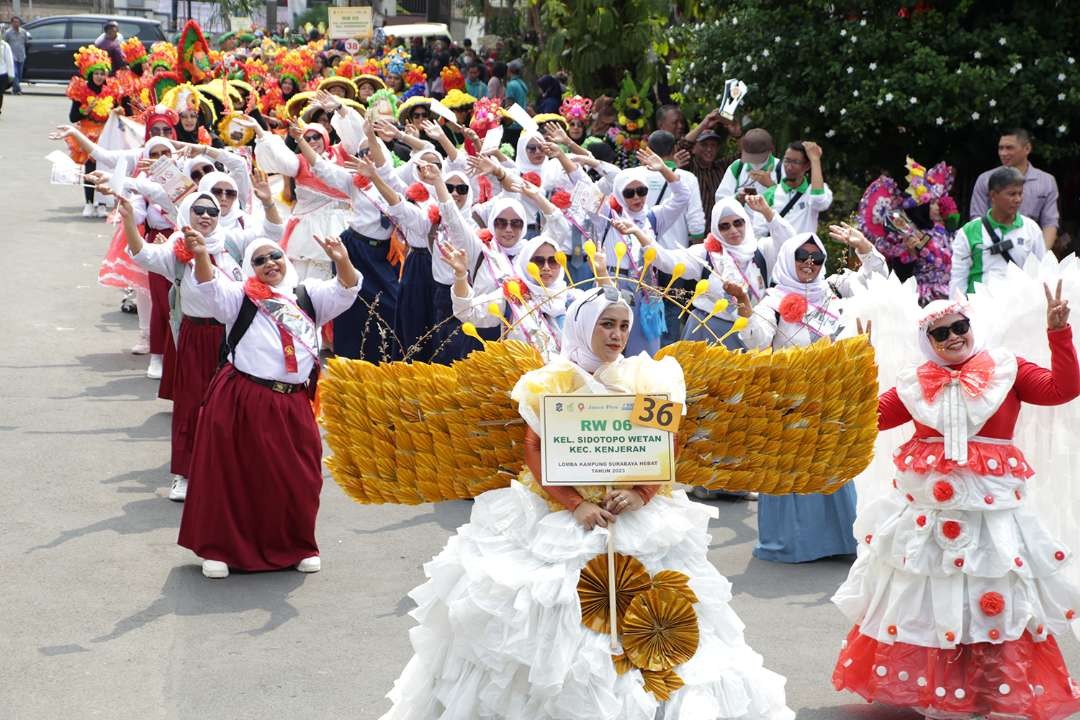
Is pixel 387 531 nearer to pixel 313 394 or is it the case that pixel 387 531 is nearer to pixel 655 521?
pixel 313 394

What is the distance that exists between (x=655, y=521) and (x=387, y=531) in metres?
3.92

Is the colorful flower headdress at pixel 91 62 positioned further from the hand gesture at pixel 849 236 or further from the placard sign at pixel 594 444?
the placard sign at pixel 594 444

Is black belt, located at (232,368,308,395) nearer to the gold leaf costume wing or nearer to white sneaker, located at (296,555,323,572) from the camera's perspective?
white sneaker, located at (296,555,323,572)

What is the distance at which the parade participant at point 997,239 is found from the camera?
948 cm

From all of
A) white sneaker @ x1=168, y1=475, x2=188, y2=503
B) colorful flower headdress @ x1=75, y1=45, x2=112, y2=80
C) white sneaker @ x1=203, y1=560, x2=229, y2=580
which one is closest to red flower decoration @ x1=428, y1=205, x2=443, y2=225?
white sneaker @ x1=168, y1=475, x2=188, y2=503

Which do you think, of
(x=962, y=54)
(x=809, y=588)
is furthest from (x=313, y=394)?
(x=962, y=54)

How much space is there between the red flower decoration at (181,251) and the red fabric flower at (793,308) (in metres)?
3.31

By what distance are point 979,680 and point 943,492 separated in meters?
0.72

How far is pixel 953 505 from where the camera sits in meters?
5.81

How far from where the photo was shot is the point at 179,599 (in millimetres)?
7508

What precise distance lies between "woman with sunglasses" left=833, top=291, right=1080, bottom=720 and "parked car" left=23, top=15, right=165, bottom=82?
30974 millimetres

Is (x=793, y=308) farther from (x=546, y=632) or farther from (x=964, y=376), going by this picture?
(x=546, y=632)

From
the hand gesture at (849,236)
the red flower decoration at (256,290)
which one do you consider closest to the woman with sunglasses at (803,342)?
the hand gesture at (849,236)

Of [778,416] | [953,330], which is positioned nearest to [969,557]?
[953,330]
